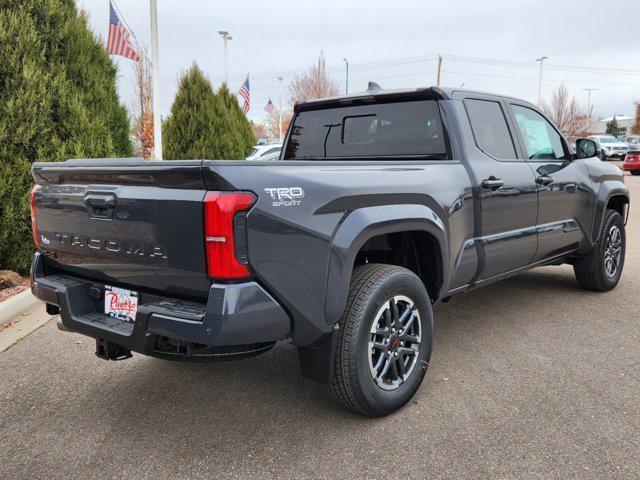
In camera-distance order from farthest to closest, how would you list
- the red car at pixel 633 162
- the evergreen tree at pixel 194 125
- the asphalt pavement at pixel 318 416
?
the red car at pixel 633 162
the evergreen tree at pixel 194 125
the asphalt pavement at pixel 318 416

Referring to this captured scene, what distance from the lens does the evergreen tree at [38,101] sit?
5758mm

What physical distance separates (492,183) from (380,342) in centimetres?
150

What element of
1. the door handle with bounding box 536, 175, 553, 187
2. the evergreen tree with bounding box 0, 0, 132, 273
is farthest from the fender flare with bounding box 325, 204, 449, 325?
the evergreen tree with bounding box 0, 0, 132, 273

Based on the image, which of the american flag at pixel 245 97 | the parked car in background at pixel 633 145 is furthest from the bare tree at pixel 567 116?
the american flag at pixel 245 97

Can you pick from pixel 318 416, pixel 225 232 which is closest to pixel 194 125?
pixel 318 416

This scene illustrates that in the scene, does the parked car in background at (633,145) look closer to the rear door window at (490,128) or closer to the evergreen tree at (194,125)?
the evergreen tree at (194,125)

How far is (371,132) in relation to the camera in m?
4.06

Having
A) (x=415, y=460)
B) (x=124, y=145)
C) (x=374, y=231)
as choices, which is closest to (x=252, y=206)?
(x=374, y=231)

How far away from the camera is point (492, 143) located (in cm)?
408

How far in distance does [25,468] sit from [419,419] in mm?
1994

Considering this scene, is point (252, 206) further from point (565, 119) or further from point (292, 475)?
point (565, 119)

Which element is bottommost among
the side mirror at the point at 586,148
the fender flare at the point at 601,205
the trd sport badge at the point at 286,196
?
the fender flare at the point at 601,205

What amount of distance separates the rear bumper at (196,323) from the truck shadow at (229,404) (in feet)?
1.92

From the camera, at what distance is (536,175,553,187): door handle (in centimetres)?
430
